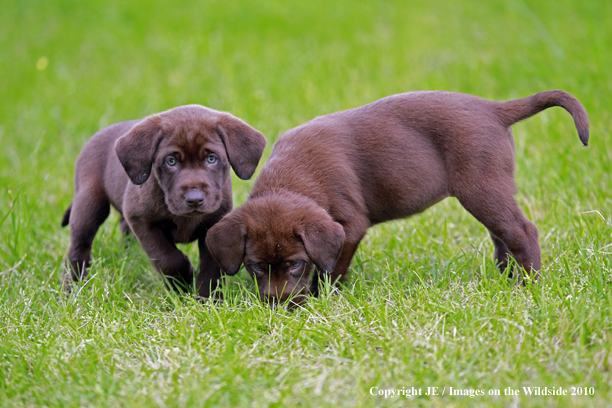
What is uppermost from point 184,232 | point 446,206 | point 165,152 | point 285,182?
point 165,152

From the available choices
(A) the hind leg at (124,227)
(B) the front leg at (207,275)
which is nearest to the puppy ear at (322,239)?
(B) the front leg at (207,275)

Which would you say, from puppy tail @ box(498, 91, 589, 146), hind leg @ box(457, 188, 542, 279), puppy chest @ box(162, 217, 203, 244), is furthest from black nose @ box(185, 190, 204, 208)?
puppy tail @ box(498, 91, 589, 146)

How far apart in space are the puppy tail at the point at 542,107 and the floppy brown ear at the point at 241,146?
1560mm

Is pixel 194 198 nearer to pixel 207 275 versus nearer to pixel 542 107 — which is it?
pixel 207 275

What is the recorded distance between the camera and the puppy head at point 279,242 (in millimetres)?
3748

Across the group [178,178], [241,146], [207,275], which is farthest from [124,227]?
[241,146]

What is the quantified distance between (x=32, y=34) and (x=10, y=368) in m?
11.0

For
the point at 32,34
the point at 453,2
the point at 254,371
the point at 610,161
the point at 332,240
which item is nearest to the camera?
the point at 254,371

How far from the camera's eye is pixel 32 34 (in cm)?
1262

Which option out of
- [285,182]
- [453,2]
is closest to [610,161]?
[285,182]

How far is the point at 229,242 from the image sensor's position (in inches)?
151

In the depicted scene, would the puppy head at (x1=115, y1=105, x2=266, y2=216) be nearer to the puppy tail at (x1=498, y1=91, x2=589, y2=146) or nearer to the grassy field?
the grassy field

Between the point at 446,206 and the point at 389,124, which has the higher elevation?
the point at 389,124

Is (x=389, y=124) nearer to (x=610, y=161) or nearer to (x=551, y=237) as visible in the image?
(x=551, y=237)
